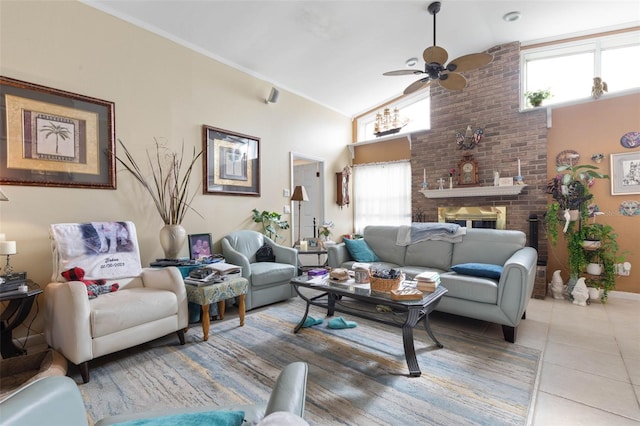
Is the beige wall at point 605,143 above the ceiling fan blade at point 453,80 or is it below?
below

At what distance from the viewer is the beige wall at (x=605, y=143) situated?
3500mm

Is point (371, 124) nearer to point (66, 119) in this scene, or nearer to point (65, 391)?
point (66, 119)

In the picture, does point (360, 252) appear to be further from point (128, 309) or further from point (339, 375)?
point (128, 309)

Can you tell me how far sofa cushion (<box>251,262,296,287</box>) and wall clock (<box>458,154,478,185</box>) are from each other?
3185mm

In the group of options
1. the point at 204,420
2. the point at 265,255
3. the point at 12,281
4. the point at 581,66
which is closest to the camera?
the point at 204,420

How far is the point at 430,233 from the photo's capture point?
11.4 feet

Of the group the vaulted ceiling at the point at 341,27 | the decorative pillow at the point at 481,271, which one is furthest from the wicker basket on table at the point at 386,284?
the vaulted ceiling at the point at 341,27

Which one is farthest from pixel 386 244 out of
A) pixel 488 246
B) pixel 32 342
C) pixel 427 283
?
pixel 32 342

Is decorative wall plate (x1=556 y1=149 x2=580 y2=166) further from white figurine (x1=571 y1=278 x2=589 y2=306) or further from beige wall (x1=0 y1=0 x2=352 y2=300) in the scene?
beige wall (x1=0 y1=0 x2=352 y2=300)

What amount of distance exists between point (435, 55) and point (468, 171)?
251 cm

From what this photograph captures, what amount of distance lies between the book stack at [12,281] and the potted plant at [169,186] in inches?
39.3

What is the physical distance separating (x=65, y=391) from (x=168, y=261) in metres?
2.23

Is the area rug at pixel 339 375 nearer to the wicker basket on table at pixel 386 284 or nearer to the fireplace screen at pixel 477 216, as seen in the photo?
the wicker basket on table at pixel 386 284

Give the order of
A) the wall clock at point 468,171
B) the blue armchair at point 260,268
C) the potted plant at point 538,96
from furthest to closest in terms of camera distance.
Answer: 1. the wall clock at point 468,171
2. the potted plant at point 538,96
3. the blue armchair at point 260,268
